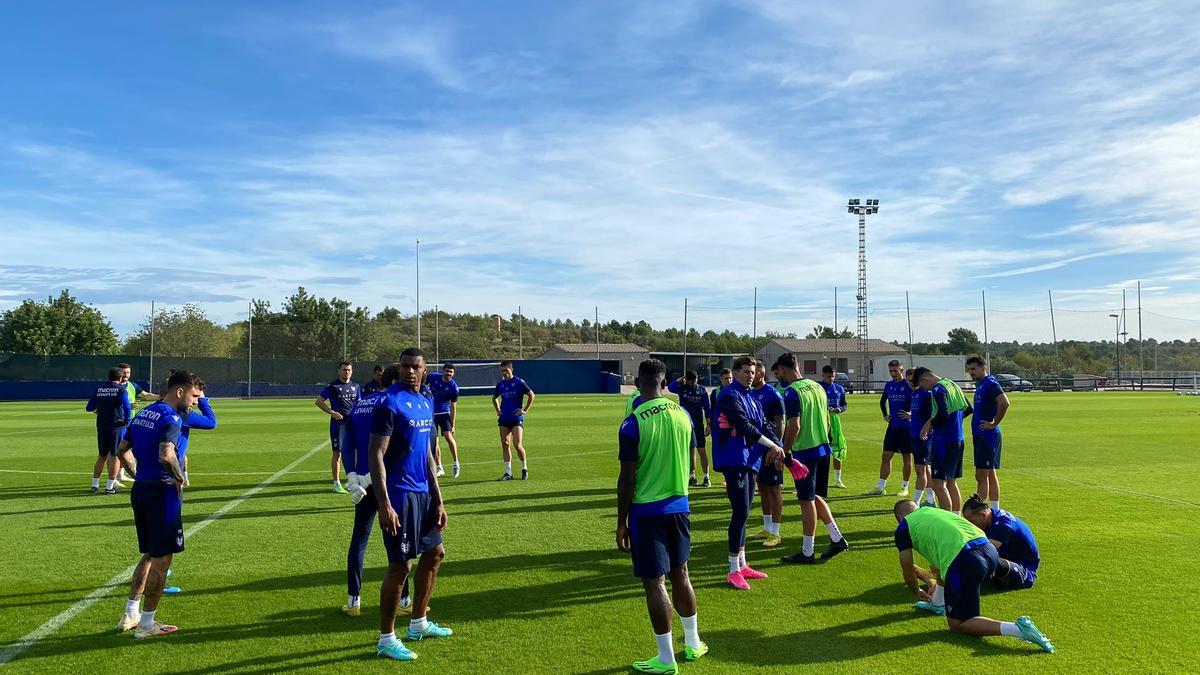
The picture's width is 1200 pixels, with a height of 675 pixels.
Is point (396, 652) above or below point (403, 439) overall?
below

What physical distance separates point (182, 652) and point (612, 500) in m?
6.98

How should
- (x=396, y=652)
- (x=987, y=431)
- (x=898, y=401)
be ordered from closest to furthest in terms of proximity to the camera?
1. (x=396, y=652)
2. (x=987, y=431)
3. (x=898, y=401)

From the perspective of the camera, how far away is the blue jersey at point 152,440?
575 centimetres

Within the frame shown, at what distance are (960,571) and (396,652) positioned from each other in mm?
4196

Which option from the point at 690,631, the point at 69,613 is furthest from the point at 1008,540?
the point at 69,613

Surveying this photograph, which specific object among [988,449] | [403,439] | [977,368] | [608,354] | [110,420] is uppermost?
[608,354]

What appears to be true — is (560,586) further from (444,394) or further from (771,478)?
(444,394)

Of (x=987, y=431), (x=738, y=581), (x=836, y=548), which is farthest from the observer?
(x=987, y=431)

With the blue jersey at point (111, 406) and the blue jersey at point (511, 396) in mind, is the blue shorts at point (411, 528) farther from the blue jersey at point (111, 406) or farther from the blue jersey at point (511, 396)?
the blue jersey at point (111, 406)

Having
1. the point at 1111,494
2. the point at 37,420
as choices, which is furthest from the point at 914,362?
the point at 37,420

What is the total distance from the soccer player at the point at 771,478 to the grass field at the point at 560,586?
0.28 metres

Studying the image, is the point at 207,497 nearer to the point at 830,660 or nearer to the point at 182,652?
the point at 182,652

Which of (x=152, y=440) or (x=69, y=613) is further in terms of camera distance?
(x=69, y=613)

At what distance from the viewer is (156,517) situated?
18.8ft
